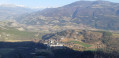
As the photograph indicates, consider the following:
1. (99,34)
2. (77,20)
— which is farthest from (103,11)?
(99,34)

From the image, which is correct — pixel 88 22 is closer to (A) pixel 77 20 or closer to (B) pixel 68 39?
(A) pixel 77 20

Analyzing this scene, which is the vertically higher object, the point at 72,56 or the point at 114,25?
the point at 72,56

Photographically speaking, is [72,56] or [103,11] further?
[103,11]

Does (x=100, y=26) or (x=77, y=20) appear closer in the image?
(x=100, y=26)

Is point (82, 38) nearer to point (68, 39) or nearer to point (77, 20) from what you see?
point (68, 39)

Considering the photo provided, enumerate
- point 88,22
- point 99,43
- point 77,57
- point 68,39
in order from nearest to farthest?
point 77,57 → point 99,43 → point 68,39 → point 88,22

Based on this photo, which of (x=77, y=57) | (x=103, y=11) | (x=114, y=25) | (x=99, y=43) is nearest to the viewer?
(x=77, y=57)

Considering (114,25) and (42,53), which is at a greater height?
(42,53)

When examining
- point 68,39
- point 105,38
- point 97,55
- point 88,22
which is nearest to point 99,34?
point 105,38

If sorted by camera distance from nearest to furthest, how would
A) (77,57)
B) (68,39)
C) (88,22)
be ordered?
(77,57), (68,39), (88,22)

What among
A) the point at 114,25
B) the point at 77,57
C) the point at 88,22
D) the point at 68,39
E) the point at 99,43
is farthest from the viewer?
the point at 88,22
